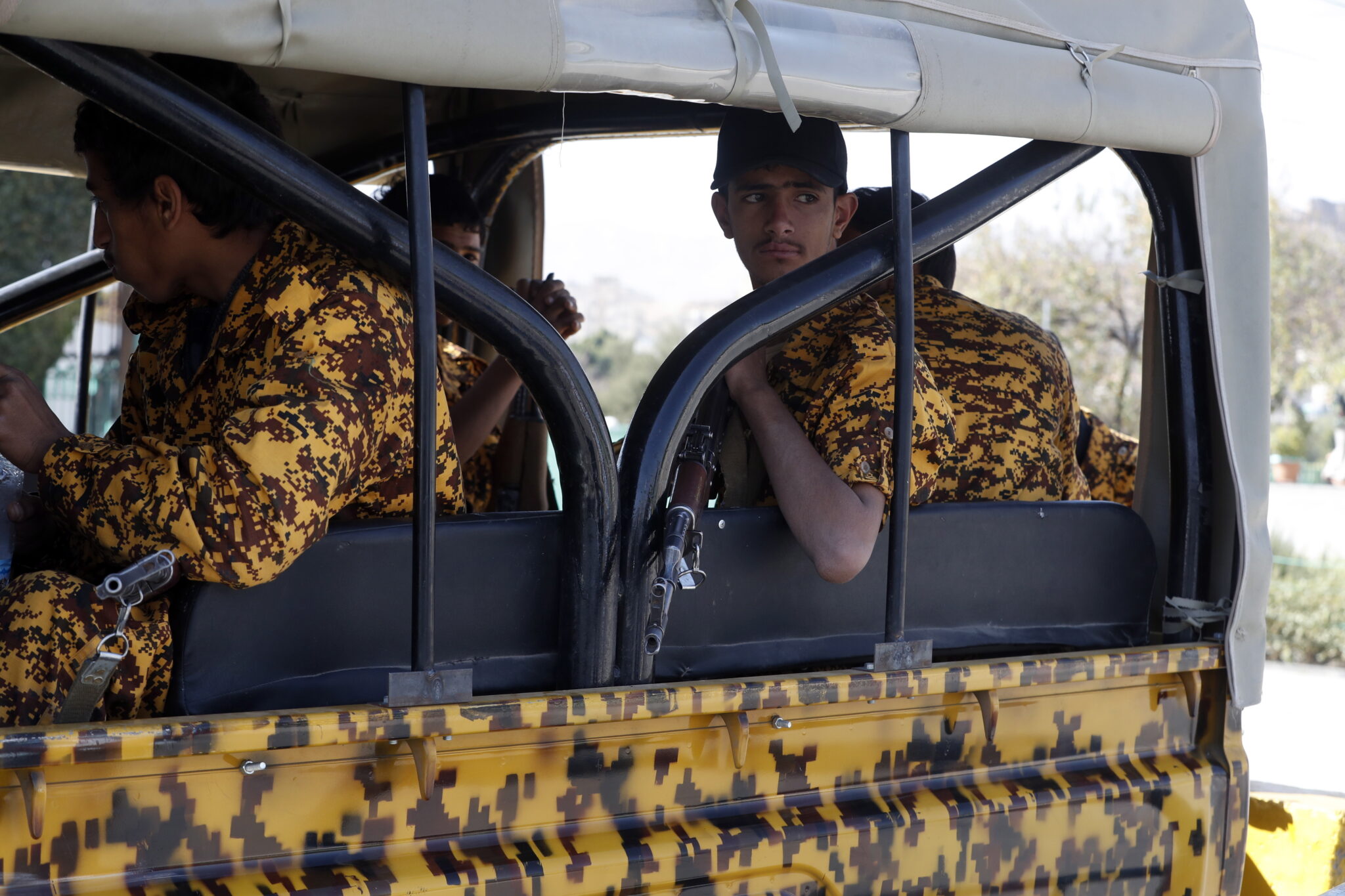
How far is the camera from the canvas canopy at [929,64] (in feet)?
4.43

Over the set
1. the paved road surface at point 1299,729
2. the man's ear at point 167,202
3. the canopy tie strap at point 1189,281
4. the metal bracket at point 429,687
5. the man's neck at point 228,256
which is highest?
the man's ear at point 167,202

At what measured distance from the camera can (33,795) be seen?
1.27 m

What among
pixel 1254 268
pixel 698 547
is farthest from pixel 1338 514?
pixel 698 547

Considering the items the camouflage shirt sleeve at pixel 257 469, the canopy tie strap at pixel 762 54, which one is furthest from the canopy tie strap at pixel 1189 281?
the camouflage shirt sleeve at pixel 257 469

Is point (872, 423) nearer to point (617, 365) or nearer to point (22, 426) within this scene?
point (22, 426)

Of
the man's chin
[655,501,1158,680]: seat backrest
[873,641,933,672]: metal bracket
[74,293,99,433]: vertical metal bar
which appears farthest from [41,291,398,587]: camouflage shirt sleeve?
[74,293,99,433]: vertical metal bar

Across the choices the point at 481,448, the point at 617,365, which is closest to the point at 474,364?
the point at 481,448

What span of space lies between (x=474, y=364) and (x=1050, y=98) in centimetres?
189

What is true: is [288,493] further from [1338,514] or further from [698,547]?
[1338,514]

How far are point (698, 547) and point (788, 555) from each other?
0.96 feet

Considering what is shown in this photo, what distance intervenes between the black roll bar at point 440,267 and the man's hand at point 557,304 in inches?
56.2

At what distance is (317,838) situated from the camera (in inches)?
57.2

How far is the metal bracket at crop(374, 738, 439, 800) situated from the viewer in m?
1.49

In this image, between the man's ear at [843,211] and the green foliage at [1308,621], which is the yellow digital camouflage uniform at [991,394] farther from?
the green foliage at [1308,621]
